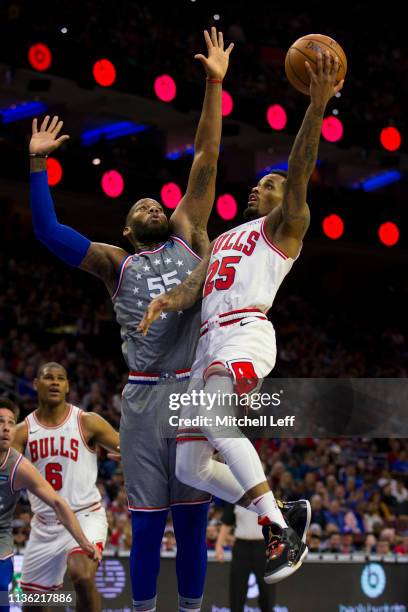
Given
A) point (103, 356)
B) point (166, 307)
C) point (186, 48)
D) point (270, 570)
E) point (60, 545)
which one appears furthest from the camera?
point (186, 48)

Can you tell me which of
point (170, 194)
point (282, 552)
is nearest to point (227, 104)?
point (170, 194)

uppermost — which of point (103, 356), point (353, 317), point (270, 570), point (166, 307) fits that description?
point (353, 317)

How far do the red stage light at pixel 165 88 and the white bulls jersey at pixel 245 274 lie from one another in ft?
37.1

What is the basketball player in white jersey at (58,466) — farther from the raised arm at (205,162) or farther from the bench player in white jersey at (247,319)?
the bench player in white jersey at (247,319)

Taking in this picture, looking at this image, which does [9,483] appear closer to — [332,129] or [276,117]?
[276,117]

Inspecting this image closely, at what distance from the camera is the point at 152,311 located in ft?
15.5

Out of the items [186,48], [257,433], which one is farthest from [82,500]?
[186,48]

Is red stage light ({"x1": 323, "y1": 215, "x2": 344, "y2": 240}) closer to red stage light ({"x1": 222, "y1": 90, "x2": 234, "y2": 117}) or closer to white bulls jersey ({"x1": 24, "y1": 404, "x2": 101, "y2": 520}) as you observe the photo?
red stage light ({"x1": 222, "y1": 90, "x2": 234, "y2": 117})

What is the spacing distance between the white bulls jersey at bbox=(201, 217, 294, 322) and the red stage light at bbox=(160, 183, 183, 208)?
474 inches

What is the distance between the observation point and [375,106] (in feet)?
72.2

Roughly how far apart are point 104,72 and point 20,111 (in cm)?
753

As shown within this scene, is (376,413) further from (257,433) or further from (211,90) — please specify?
(211,90)

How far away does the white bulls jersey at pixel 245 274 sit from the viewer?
5020 millimetres

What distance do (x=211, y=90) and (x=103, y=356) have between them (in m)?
13.8
